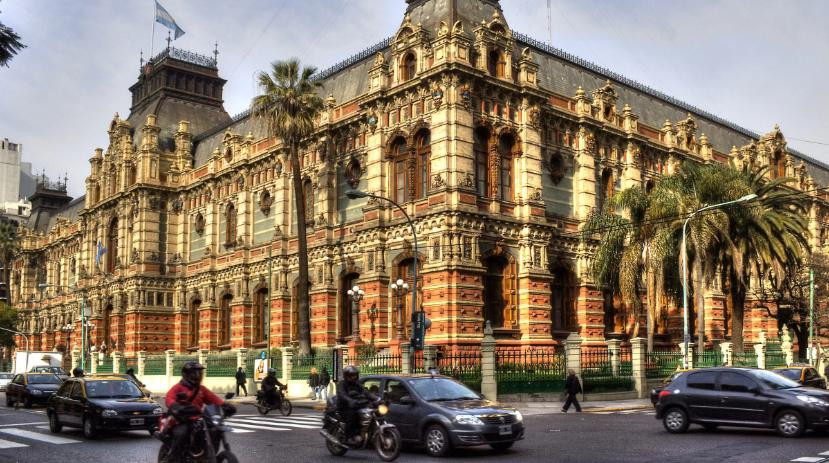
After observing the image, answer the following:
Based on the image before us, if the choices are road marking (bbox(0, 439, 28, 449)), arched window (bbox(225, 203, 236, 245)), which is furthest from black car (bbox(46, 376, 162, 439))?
arched window (bbox(225, 203, 236, 245))

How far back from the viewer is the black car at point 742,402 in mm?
19031

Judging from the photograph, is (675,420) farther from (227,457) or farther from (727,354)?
(727,354)

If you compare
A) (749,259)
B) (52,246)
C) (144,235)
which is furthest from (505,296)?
(52,246)

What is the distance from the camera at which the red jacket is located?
40.9 ft

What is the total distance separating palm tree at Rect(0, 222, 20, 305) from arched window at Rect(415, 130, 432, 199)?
65696 millimetres

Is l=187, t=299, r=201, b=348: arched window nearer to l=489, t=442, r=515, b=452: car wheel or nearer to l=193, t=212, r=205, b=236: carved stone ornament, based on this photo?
l=193, t=212, r=205, b=236: carved stone ornament

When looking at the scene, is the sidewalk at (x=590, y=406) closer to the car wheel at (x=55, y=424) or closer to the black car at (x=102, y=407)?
the black car at (x=102, y=407)

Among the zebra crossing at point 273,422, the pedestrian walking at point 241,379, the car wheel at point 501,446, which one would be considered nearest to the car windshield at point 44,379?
the pedestrian walking at point 241,379

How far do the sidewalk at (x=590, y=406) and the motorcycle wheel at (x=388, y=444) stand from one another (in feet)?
48.0

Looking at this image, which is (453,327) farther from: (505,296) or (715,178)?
(715,178)

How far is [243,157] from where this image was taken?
181 feet

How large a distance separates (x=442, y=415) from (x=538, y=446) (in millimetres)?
2574

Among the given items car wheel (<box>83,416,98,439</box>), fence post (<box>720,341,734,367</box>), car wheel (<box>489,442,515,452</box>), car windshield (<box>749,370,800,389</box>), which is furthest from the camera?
fence post (<box>720,341,734,367</box>)

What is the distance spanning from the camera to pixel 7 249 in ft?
304
